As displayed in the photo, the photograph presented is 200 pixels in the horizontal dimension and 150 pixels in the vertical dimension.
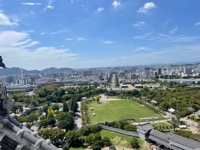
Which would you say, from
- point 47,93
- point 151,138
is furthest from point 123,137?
point 47,93

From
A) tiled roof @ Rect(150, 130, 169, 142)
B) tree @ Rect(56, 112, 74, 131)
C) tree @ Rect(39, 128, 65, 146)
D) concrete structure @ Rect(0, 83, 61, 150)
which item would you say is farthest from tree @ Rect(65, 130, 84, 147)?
concrete structure @ Rect(0, 83, 61, 150)

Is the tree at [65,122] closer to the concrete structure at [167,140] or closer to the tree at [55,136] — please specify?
the tree at [55,136]

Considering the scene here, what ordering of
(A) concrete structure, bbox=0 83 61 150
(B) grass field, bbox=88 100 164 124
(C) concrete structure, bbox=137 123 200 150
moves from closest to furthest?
1. (A) concrete structure, bbox=0 83 61 150
2. (C) concrete structure, bbox=137 123 200 150
3. (B) grass field, bbox=88 100 164 124

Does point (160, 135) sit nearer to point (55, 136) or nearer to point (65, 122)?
point (55, 136)

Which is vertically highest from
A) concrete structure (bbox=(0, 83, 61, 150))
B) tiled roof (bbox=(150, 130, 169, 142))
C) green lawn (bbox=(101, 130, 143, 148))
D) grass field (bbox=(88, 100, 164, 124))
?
concrete structure (bbox=(0, 83, 61, 150))

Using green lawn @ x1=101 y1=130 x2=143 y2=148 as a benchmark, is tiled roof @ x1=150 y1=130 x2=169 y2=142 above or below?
above

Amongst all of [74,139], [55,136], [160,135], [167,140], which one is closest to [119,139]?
[160,135]

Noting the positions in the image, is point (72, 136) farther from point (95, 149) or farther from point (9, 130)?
point (9, 130)

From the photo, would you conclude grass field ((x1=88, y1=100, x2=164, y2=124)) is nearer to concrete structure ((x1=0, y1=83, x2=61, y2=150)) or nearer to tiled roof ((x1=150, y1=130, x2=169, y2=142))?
tiled roof ((x1=150, y1=130, x2=169, y2=142))
